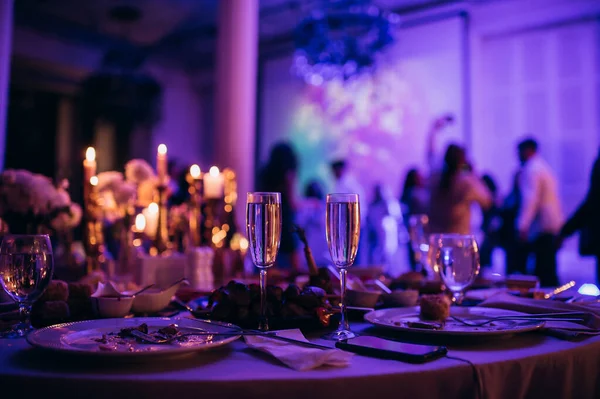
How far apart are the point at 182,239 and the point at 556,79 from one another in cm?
580

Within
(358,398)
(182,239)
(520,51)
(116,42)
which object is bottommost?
(358,398)

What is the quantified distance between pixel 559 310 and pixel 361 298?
43cm

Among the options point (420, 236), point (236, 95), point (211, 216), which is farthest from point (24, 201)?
point (236, 95)

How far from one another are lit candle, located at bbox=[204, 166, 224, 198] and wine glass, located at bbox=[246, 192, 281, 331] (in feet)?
3.61

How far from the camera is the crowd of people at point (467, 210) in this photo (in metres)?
3.71

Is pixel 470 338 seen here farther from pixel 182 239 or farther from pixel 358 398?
pixel 182 239

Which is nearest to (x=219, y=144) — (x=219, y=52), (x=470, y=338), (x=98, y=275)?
(x=219, y=52)

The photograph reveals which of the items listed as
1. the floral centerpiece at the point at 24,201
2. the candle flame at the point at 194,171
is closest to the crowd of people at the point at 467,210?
the candle flame at the point at 194,171

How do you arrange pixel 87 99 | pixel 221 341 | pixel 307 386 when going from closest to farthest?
pixel 307 386
pixel 221 341
pixel 87 99

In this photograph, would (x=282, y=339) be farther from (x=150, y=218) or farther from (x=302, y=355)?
(x=150, y=218)

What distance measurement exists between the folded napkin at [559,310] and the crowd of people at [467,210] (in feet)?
4.80

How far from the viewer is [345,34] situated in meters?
4.71

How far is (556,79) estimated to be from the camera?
22.3 ft

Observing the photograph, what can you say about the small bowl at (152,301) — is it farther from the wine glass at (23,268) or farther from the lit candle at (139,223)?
the lit candle at (139,223)
